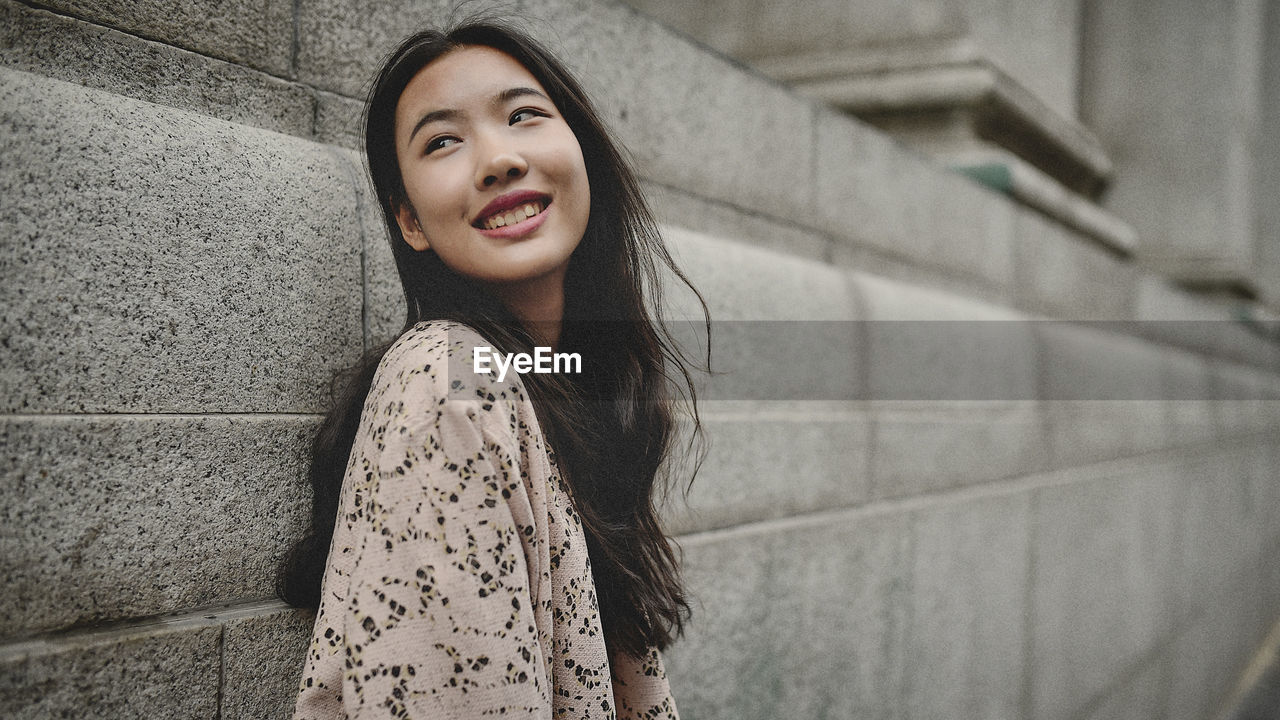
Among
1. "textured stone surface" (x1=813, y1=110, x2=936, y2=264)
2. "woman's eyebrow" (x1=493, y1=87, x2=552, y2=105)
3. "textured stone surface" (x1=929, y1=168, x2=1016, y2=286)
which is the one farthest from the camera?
"textured stone surface" (x1=929, y1=168, x2=1016, y2=286)

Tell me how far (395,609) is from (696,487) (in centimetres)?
170

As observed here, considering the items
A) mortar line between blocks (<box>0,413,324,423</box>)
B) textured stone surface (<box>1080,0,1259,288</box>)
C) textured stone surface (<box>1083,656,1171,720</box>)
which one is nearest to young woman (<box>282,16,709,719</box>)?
mortar line between blocks (<box>0,413,324,423</box>)

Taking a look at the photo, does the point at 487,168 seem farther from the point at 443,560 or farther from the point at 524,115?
the point at 443,560

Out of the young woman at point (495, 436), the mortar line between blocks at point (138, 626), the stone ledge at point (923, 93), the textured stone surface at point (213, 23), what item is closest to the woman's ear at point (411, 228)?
the young woman at point (495, 436)

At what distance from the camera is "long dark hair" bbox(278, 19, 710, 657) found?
5.32 ft

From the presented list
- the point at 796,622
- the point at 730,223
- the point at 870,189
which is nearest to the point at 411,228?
the point at 730,223

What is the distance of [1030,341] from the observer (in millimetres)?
5172

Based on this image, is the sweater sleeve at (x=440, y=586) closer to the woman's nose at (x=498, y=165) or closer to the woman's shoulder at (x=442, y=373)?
the woman's shoulder at (x=442, y=373)

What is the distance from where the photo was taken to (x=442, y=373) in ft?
4.46

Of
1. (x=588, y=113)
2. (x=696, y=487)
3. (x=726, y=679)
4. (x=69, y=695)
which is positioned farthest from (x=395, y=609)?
(x=726, y=679)

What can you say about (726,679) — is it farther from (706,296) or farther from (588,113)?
(588,113)

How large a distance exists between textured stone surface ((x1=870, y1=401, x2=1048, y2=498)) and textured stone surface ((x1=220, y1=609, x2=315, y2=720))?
253 centimetres

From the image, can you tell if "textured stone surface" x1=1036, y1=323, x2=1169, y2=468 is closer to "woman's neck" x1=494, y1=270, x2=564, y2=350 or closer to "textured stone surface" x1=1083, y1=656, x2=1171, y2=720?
"textured stone surface" x1=1083, y1=656, x2=1171, y2=720

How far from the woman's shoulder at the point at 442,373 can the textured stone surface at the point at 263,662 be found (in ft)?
1.88
